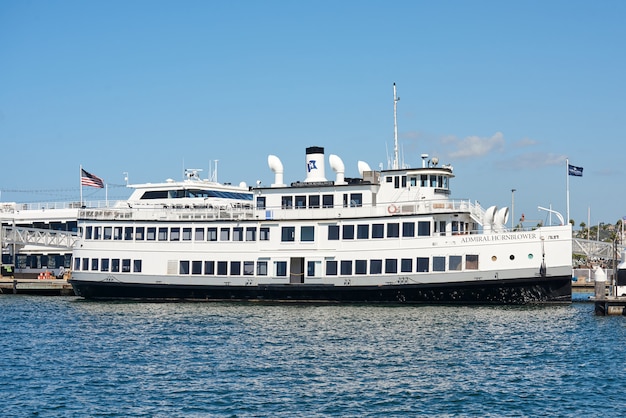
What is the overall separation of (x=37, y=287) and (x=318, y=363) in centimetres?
3494

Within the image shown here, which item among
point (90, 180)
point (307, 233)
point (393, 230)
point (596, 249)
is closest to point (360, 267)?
point (393, 230)

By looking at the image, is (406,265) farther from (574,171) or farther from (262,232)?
(574,171)

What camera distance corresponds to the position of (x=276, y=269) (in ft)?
152

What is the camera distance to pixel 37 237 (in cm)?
6756

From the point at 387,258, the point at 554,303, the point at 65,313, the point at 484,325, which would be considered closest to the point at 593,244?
the point at 554,303

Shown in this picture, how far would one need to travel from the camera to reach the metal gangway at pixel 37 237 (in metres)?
66.9

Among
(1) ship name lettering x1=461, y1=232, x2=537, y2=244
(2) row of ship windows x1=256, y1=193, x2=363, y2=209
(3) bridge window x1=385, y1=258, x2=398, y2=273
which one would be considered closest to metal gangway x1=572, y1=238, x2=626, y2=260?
(1) ship name lettering x1=461, y1=232, x2=537, y2=244

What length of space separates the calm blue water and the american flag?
44.0ft

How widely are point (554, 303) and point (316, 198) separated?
46.0 feet

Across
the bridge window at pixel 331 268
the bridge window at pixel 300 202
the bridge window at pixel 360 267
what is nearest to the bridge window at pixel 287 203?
the bridge window at pixel 300 202

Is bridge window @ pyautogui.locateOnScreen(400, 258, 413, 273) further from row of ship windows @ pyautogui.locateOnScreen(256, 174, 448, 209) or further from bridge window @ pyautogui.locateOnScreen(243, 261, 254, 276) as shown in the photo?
bridge window @ pyautogui.locateOnScreen(243, 261, 254, 276)

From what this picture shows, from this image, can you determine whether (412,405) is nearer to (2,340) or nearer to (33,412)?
(33,412)

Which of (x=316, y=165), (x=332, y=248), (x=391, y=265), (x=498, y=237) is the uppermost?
(x=316, y=165)

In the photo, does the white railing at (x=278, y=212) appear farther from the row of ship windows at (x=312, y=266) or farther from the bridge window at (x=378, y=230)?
the row of ship windows at (x=312, y=266)
